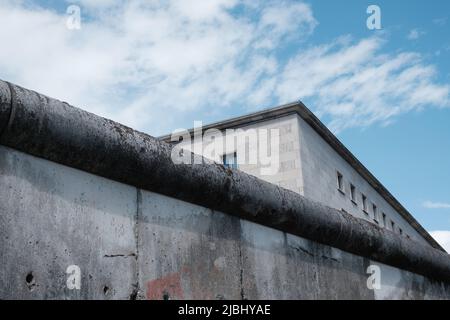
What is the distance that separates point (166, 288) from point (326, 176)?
27503 millimetres

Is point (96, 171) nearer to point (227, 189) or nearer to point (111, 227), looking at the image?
point (111, 227)

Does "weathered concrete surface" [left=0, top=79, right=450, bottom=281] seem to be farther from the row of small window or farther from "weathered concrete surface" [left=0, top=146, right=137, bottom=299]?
the row of small window

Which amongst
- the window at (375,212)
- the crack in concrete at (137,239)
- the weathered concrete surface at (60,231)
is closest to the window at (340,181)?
the window at (375,212)

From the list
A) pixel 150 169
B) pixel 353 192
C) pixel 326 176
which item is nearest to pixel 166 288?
pixel 150 169

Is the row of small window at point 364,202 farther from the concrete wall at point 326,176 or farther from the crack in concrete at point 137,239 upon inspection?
the crack in concrete at point 137,239

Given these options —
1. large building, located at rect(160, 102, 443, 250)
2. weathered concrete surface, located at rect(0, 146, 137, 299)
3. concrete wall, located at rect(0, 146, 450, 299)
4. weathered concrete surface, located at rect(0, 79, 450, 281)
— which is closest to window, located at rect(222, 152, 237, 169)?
large building, located at rect(160, 102, 443, 250)

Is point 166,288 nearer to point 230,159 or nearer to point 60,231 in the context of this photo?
point 60,231

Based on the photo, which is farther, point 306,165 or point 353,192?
point 353,192

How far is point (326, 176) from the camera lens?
96.4 ft

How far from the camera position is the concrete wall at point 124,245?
1995mm

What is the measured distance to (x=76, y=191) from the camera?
225cm

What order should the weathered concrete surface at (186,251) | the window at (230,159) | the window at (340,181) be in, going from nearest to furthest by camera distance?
the weathered concrete surface at (186,251)
the window at (230,159)
the window at (340,181)

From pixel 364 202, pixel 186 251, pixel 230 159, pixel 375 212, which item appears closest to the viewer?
pixel 186 251

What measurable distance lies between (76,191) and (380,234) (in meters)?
2.91
